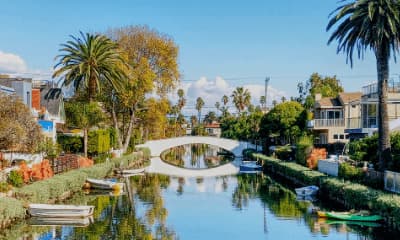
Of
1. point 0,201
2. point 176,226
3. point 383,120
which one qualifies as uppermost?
point 383,120

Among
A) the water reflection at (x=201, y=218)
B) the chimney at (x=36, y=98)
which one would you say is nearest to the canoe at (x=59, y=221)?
the water reflection at (x=201, y=218)

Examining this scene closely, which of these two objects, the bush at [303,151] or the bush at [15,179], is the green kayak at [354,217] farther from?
the bush at [303,151]

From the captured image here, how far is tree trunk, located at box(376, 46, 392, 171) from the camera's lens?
34.5 meters

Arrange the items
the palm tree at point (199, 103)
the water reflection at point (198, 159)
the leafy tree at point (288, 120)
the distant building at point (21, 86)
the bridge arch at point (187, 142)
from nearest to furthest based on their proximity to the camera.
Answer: the distant building at point (21, 86)
the leafy tree at point (288, 120)
the water reflection at point (198, 159)
the bridge arch at point (187, 142)
the palm tree at point (199, 103)

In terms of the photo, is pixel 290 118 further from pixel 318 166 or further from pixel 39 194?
pixel 39 194

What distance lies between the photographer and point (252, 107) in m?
147

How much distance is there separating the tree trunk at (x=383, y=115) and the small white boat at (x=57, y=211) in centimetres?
1808

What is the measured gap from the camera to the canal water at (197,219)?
88.4ft

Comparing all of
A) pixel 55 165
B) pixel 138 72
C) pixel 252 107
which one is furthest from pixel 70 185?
A: pixel 252 107

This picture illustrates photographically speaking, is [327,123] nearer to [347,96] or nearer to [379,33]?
[347,96]

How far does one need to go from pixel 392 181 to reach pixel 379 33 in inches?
342

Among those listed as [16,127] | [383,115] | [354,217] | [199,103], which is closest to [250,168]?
[383,115]

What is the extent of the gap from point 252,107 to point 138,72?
8244 centimetres

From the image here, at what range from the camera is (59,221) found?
96.4ft
